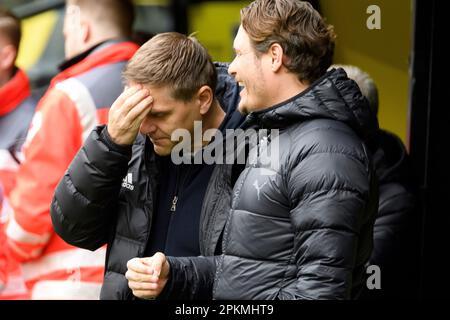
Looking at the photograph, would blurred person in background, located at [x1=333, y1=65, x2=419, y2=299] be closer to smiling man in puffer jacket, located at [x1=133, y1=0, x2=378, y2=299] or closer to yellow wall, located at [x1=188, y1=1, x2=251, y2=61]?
yellow wall, located at [x1=188, y1=1, x2=251, y2=61]

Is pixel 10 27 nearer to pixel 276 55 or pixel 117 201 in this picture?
pixel 117 201

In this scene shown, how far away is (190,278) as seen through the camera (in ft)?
8.67

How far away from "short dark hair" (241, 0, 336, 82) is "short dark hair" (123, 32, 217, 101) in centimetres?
31

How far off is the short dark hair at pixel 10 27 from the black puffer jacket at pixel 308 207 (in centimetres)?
190

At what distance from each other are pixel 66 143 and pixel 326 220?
1.39 m

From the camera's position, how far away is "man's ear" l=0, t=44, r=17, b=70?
402 centimetres

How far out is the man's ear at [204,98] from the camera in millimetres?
2811

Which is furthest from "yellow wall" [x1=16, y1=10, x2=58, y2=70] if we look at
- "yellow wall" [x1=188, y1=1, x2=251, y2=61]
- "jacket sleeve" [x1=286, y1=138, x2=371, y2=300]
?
"jacket sleeve" [x1=286, y1=138, x2=371, y2=300]

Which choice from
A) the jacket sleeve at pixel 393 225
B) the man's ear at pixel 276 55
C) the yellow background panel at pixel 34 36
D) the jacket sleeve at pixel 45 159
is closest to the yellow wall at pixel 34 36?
the yellow background panel at pixel 34 36

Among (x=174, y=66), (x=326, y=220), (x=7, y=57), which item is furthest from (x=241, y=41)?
(x=7, y=57)

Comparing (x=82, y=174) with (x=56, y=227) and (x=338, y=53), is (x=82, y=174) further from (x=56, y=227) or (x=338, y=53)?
(x=338, y=53)

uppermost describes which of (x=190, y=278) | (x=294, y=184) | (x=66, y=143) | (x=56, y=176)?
(x=294, y=184)
